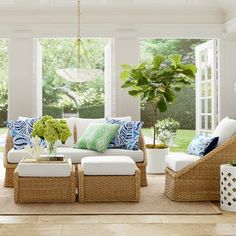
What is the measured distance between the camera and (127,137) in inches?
245

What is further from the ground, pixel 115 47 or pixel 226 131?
pixel 115 47

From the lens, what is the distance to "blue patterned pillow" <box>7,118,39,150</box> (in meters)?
6.18

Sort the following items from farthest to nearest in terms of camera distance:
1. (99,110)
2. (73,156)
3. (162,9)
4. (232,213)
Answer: (99,110), (162,9), (73,156), (232,213)

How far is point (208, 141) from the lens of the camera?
17.2 feet

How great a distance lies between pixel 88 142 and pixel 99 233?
2.36 metres

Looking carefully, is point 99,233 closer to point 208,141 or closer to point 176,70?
point 208,141

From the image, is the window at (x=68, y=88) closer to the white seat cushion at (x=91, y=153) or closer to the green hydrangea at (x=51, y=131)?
the white seat cushion at (x=91, y=153)

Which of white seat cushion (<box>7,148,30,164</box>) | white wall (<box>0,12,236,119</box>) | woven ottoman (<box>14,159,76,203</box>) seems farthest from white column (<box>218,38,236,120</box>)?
woven ottoman (<box>14,159,76,203</box>)

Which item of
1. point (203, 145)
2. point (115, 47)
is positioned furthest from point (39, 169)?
point (115, 47)

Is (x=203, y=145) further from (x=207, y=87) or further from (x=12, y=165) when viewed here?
(x=207, y=87)

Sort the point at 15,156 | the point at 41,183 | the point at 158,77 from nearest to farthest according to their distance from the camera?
1. the point at 41,183
2. the point at 15,156
3. the point at 158,77

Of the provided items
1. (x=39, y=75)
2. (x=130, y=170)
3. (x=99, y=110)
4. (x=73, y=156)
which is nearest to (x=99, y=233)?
(x=130, y=170)

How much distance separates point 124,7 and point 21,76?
75.3 inches

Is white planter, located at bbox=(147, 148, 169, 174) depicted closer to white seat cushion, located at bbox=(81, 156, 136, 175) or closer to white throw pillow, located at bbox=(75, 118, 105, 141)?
white throw pillow, located at bbox=(75, 118, 105, 141)
